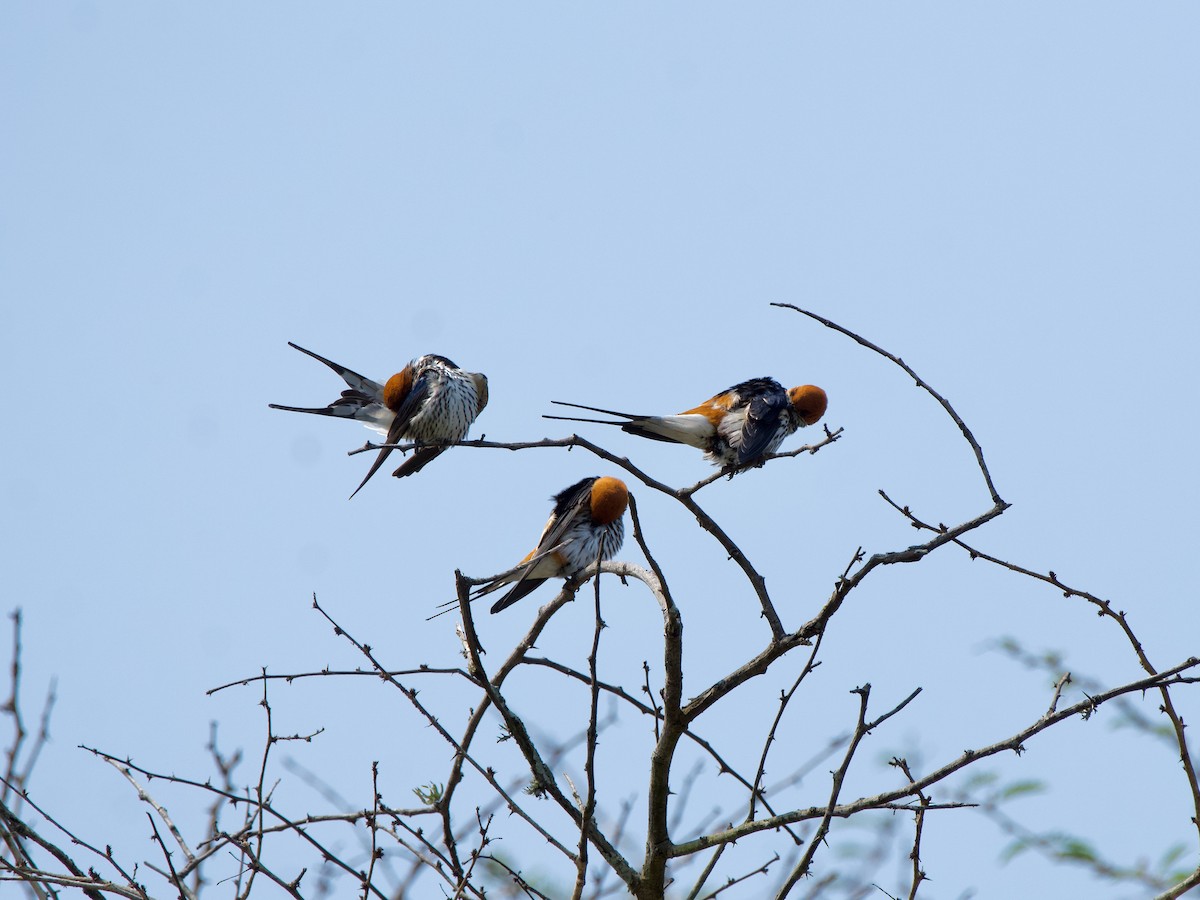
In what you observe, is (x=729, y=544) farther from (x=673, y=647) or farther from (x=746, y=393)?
(x=746, y=393)

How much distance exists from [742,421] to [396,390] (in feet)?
8.45

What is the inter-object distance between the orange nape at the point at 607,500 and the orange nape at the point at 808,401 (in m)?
1.62

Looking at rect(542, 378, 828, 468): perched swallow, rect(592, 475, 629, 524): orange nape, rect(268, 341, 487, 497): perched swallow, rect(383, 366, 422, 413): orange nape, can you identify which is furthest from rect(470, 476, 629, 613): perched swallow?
rect(383, 366, 422, 413): orange nape

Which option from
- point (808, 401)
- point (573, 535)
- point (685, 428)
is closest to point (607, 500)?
point (573, 535)

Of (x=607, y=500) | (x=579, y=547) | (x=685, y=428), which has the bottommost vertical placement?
(x=579, y=547)

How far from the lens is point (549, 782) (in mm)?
4719

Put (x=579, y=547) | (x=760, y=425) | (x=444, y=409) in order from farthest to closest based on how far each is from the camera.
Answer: (x=444, y=409), (x=760, y=425), (x=579, y=547)

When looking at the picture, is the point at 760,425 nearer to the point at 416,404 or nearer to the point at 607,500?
the point at 607,500

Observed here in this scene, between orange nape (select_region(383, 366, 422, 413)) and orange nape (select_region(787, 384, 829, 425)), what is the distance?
273 cm

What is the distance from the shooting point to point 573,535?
699cm

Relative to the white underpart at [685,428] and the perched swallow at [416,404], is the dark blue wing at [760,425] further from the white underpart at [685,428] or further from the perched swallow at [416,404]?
the perched swallow at [416,404]

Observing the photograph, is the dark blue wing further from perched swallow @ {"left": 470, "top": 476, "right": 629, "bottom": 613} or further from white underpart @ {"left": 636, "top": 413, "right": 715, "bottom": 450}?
perched swallow @ {"left": 470, "top": 476, "right": 629, "bottom": 613}

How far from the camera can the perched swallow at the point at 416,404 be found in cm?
857

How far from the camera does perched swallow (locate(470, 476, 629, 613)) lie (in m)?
6.94
